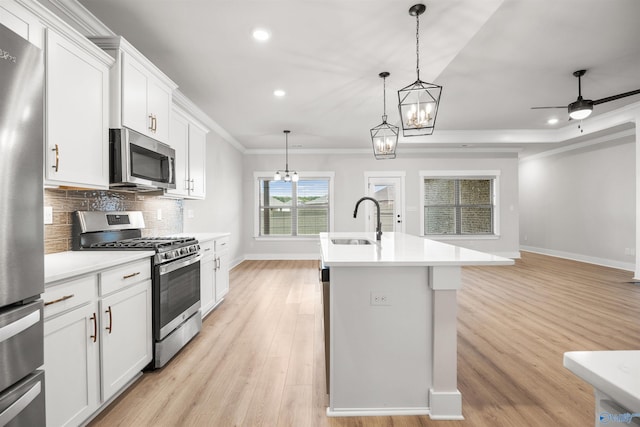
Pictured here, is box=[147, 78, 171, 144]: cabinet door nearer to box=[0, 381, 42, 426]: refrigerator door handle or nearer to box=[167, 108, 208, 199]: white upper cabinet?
box=[167, 108, 208, 199]: white upper cabinet

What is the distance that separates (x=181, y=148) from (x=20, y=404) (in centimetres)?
268

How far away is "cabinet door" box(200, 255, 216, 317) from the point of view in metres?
3.16

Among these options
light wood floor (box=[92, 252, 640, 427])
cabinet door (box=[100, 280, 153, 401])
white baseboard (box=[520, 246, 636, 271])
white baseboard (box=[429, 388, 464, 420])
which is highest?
cabinet door (box=[100, 280, 153, 401])

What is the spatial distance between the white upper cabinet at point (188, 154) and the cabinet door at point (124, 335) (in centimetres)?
141

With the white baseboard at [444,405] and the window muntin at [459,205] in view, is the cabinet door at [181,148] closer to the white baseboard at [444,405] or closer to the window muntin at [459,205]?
the white baseboard at [444,405]

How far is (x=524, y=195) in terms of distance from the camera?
8711 millimetres

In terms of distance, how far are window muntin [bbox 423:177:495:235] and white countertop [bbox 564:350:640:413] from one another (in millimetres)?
7216

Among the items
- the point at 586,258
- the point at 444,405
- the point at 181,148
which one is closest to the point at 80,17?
the point at 181,148

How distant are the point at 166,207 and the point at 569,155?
8.34 m

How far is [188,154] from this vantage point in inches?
138

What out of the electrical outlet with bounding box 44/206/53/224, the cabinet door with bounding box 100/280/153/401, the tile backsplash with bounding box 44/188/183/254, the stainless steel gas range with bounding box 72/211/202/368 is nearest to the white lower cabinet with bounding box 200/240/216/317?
the stainless steel gas range with bounding box 72/211/202/368

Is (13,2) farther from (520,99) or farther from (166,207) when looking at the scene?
(520,99)

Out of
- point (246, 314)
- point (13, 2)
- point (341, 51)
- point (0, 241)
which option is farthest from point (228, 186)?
point (0, 241)

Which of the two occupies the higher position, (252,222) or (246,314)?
(252,222)
